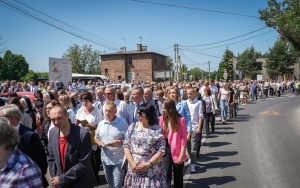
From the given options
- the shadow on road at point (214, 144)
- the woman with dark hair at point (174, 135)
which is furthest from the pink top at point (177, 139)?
the shadow on road at point (214, 144)

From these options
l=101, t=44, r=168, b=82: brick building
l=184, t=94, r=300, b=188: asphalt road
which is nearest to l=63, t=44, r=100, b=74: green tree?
l=101, t=44, r=168, b=82: brick building

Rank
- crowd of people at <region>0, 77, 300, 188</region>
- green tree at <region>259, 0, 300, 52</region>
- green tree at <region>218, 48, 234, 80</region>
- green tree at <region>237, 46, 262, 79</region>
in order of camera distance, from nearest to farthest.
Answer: crowd of people at <region>0, 77, 300, 188</region>
green tree at <region>259, 0, 300, 52</region>
green tree at <region>237, 46, 262, 79</region>
green tree at <region>218, 48, 234, 80</region>

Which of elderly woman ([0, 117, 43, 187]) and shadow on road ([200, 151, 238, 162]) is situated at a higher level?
elderly woman ([0, 117, 43, 187])

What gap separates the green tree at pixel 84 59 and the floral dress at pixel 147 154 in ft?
205

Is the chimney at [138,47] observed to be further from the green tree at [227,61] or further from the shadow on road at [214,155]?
the shadow on road at [214,155]

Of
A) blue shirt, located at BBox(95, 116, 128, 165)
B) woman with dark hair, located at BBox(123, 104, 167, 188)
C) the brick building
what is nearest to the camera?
woman with dark hair, located at BBox(123, 104, 167, 188)

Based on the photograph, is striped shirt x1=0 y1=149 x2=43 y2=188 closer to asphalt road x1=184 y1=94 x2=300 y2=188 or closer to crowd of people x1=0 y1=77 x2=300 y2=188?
crowd of people x1=0 y1=77 x2=300 y2=188

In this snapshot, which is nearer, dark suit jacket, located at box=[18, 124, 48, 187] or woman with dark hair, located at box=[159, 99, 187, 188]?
dark suit jacket, located at box=[18, 124, 48, 187]

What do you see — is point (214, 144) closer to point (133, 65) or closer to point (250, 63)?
point (133, 65)

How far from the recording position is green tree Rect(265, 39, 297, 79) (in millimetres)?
65188

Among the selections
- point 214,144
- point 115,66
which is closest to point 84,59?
point 115,66

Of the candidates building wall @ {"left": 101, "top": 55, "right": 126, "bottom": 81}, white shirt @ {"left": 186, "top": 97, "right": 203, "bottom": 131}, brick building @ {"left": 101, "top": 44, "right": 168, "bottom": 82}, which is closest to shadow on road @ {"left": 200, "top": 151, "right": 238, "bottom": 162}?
white shirt @ {"left": 186, "top": 97, "right": 203, "bottom": 131}

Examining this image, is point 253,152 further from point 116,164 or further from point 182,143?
point 116,164

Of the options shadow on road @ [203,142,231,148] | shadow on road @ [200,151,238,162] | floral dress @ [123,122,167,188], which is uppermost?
floral dress @ [123,122,167,188]
